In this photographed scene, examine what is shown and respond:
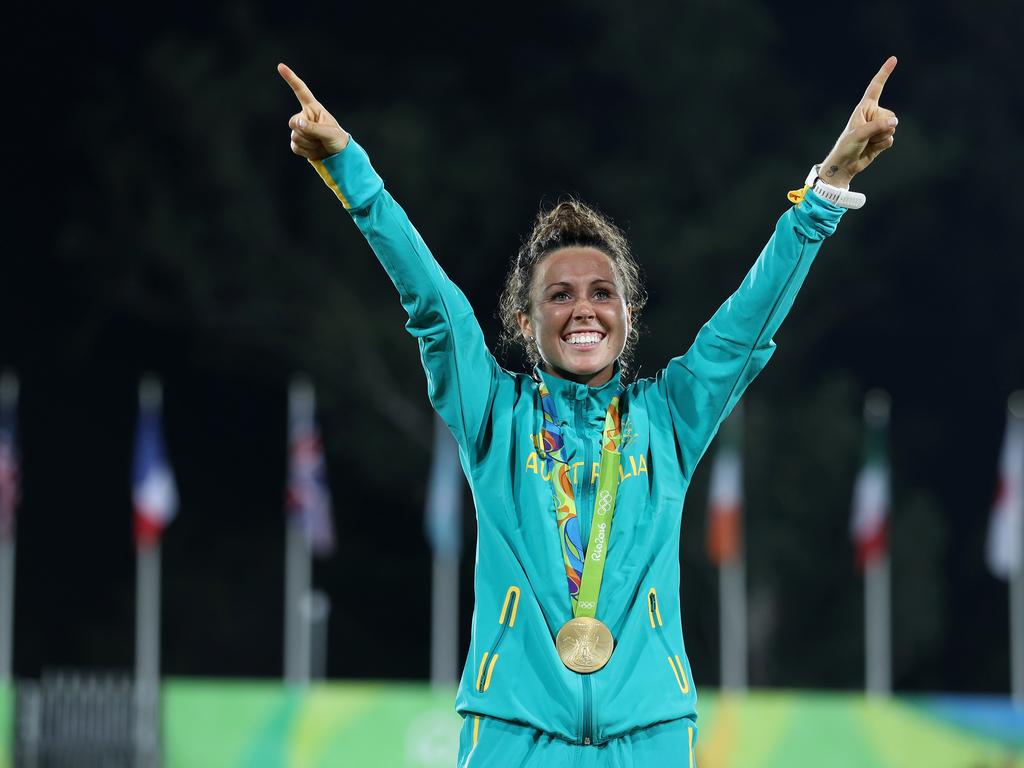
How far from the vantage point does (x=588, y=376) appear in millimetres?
4121

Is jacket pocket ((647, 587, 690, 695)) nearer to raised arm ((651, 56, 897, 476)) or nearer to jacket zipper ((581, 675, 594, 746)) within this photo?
jacket zipper ((581, 675, 594, 746))

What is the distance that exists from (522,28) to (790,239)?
41.0 metres

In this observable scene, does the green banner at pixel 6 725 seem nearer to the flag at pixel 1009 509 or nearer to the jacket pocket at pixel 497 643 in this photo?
the flag at pixel 1009 509

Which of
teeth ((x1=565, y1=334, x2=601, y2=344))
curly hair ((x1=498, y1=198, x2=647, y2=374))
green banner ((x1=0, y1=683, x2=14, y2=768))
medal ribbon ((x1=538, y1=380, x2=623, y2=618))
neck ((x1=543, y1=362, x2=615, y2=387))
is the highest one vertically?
curly hair ((x1=498, y1=198, x2=647, y2=374))

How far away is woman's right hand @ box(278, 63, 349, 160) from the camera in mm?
3875

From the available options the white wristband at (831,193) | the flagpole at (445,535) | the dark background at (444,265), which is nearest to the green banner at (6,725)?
the flagpole at (445,535)

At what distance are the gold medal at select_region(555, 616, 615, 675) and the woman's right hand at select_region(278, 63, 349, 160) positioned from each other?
1090 millimetres

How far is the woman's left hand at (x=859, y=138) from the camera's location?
13.3 ft

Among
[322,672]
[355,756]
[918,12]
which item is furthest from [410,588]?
[355,756]

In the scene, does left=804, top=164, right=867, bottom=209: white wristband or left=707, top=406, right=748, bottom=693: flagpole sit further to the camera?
left=707, top=406, right=748, bottom=693: flagpole

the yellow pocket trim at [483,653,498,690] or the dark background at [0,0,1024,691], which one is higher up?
the dark background at [0,0,1024,691]

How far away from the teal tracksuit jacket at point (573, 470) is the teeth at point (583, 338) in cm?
10

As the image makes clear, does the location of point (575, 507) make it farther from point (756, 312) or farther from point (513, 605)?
point (756, 312)

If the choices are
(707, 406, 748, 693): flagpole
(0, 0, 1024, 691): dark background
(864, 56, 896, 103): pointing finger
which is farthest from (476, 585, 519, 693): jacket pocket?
(0, 0, 1024, 691): dark background
